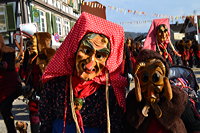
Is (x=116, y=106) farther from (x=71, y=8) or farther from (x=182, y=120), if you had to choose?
(x=71, y=8)

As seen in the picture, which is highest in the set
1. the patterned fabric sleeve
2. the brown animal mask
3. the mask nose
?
the mask nose

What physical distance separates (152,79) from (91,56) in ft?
1.57

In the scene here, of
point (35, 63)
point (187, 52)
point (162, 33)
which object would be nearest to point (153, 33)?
point (162, 33)

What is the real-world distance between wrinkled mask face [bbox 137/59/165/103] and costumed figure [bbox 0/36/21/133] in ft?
7.21

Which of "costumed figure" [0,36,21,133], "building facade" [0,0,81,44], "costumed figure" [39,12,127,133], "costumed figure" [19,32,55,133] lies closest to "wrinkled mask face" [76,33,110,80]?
"costumed figure" [39,12,127,133]

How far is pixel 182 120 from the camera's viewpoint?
1.84 metres

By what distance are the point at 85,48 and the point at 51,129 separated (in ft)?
2.47

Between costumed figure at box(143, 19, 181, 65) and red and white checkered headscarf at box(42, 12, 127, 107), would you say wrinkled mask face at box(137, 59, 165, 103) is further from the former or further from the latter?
costumed figure at box(143, 19, 181, 65)

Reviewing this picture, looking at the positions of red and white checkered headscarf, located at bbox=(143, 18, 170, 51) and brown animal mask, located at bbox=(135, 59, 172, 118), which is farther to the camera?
red and white checkered headscarf, located at bbox=(143, 18, 170, 51)

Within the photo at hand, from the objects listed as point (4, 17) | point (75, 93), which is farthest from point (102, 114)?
point (4, 17)

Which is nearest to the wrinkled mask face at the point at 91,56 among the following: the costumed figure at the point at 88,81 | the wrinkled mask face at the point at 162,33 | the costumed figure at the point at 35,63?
the costumed figure at the point at 88,81

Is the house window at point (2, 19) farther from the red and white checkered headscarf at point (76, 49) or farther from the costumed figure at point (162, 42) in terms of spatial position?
the red and white checkered headscarf at point (76, 49)

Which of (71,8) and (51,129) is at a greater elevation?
(71,8)

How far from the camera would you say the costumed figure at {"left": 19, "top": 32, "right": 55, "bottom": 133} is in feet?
11.6
